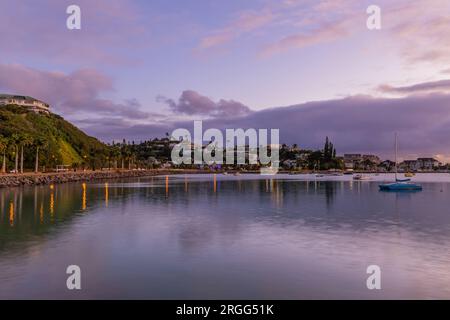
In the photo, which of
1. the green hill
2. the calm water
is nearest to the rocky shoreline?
the green hill

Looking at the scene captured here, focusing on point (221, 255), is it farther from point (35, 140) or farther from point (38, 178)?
point (35, 140)

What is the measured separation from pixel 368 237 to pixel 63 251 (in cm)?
2013

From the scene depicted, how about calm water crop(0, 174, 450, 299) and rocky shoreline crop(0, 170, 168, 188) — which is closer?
calm water crop(0, 174, 450, 299)

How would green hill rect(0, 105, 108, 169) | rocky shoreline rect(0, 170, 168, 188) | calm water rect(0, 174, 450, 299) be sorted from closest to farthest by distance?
calm water rect(0, 174, 450, 299) < rocky shoreline rect(0, 170, 168, 188) < green hill rect(0, 105, 108, 169)

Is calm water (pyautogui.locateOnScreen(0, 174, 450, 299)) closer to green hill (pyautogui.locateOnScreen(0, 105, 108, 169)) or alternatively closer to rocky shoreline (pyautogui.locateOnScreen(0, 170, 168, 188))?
rocky shoreline (pyautogui.locateOnScreen(0, 170, 168, 188))

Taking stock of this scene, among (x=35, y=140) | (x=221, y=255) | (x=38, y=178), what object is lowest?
(x=221, y=255)

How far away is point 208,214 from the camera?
43781 mm

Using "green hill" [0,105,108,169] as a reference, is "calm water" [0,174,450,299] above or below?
below

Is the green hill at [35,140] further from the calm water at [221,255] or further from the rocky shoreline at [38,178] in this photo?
the calm water at [221,255]

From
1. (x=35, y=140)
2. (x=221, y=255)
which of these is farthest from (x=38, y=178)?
(x=221, y=255)
